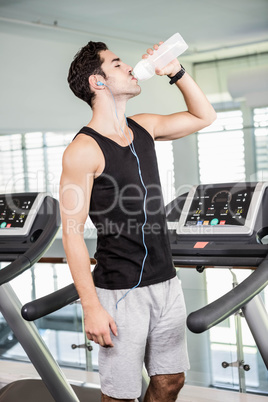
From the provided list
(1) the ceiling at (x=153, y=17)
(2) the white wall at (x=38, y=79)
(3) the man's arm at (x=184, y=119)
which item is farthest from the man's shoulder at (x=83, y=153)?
(2) the white wall at (x=38, y=79)

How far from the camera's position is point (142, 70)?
1.60 m

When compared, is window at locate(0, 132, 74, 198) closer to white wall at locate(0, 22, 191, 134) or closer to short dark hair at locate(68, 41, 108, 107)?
white wall at locate(0, 22, 191, 134)

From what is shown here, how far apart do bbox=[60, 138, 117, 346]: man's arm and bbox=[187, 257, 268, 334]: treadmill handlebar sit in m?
0.27

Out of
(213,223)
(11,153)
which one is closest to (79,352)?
(213,223)

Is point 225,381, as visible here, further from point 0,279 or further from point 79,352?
point 0,279

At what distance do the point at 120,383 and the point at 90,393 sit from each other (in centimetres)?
102

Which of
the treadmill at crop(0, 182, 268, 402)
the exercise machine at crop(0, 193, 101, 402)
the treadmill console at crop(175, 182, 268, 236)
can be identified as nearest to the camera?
the treadmill at crop(0, 182, 268, 402)

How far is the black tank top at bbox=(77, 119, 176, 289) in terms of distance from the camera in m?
1.47

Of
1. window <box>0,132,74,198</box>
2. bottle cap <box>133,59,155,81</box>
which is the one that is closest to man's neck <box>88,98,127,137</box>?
bottle cap <box>133,59,155,81</box>

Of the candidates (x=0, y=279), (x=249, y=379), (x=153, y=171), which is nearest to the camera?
(x=153, y=171)

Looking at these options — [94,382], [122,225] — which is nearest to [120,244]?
[122,225]

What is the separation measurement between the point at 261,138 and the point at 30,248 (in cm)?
844

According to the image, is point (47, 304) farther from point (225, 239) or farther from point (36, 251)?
point (225, 239)

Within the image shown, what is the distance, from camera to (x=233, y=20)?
779 centimetres
